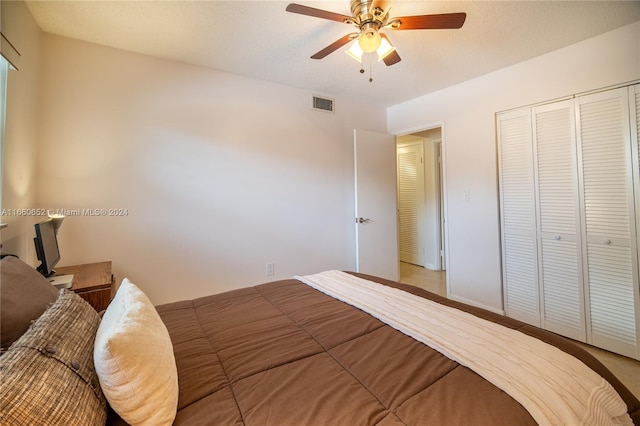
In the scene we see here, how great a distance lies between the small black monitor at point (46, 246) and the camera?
1449mm

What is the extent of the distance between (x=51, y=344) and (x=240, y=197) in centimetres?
212

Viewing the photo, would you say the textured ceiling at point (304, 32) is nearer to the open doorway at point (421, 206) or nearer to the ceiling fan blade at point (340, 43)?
the ceiling fan blade at point (340, 43)

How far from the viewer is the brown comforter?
73 centimetres

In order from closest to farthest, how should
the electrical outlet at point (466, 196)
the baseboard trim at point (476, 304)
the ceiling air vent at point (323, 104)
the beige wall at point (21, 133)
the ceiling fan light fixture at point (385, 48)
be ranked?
1. the beige wall at point (21, 133)
2. the ceiling fan light fixture at point (385, 48)
3. the baseboard trim at point (476, 304)
4. the electrical outlet at point (466, 196)
5. the ceiling air vent at point (323, 104)

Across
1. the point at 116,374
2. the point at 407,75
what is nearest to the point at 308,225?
the point at 407,75

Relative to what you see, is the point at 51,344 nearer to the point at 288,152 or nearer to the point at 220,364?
the point at 220,364

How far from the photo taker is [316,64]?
250cm

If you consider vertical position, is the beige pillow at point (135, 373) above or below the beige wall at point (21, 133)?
below

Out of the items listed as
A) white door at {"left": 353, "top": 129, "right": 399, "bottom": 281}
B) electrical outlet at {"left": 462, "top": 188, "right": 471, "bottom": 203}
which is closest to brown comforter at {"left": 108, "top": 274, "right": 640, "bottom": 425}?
electrical outlet at {"left": 462, "top": 188, "right": 471, "bottom": 203}

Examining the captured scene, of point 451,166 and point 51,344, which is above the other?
point 451,166

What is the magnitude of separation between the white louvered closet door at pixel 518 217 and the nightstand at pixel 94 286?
128 inches

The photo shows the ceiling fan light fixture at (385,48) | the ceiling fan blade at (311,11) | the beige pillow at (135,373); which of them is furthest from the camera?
the ceiling fan light fixture at (385,48)

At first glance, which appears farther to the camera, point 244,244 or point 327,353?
point 244,244

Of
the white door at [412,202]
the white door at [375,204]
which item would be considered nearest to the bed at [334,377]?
the white door at [375,204]
